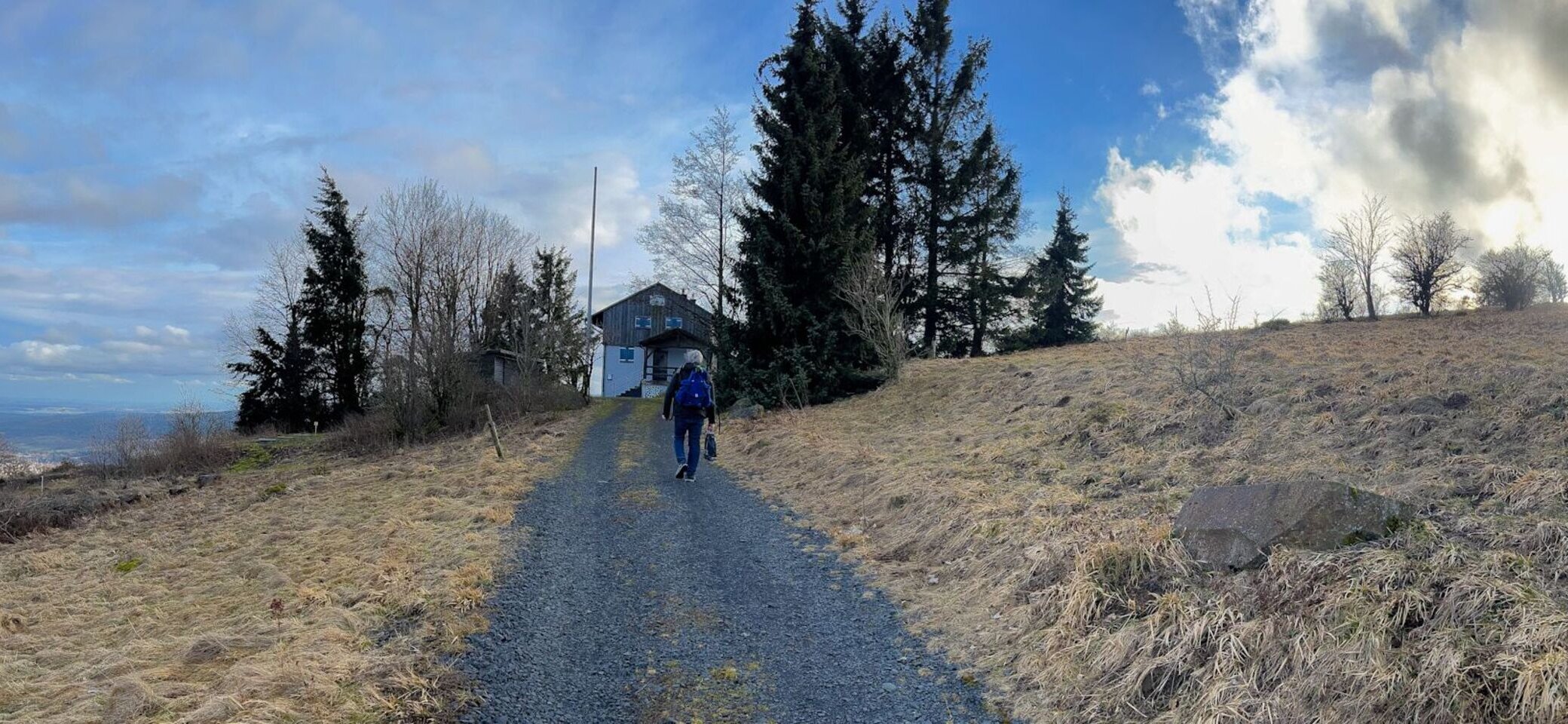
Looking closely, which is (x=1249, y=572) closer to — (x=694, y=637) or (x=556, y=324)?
(x=694, y=637)

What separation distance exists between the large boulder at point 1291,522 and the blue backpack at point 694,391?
22.0ft

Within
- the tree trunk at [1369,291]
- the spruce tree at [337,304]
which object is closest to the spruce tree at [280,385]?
the spruce tree at [337,304]

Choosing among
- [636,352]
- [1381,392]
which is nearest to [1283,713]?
[1381,392]

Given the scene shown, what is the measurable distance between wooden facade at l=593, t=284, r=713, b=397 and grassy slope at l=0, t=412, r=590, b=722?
101 feet

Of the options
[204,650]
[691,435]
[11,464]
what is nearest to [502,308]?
[11,464]

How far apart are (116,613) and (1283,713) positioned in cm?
912

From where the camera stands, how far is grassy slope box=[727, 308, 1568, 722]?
337cm

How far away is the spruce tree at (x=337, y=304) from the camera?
34.7 metres

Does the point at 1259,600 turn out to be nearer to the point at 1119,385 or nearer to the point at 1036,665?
the point at 1036,665

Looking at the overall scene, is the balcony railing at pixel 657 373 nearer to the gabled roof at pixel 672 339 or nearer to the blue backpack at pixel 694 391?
the gabled roof at pixel 672 339

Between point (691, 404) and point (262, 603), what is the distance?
17.6 feet

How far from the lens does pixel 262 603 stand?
6094 millimetres

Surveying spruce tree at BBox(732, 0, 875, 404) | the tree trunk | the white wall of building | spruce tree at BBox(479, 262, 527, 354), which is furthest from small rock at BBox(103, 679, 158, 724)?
the white wall of building

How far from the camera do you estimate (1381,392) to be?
838 centimetres
